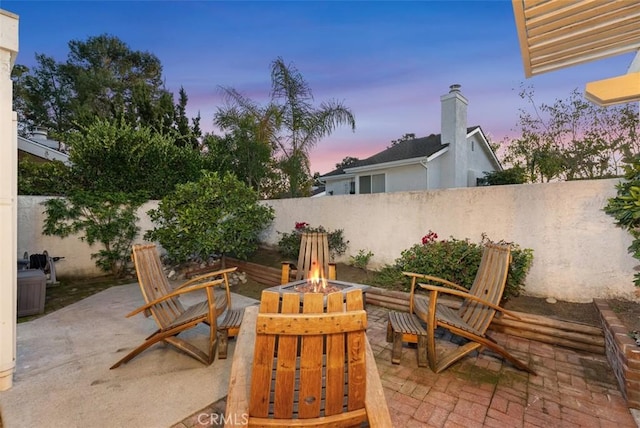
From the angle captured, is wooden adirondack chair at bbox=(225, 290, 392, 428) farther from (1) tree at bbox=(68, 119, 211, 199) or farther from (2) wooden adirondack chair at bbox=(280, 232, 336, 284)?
(1) tree at bbox=(68, 119, 211, 199)

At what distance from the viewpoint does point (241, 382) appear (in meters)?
1.59

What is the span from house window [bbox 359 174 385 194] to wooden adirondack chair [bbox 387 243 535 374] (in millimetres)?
9767

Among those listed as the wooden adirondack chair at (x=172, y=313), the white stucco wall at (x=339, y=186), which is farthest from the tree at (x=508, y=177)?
the wooden adirondack chair at (x=172, y=313)

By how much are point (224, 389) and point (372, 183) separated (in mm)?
11477

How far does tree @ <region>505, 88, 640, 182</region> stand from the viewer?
10.5 meters

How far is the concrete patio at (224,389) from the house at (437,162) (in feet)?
29.6

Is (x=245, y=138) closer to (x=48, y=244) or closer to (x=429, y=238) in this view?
(x=48, y=244)

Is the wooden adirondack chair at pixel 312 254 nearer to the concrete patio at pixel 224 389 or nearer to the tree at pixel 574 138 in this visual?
the concrete patio at pixel 224 389

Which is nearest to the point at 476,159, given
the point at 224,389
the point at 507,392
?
the point at 507,392

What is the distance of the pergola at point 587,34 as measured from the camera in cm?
216

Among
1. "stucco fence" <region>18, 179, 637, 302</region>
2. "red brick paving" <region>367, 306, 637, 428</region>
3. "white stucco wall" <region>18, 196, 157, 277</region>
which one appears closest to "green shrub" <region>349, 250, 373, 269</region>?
"stucco fence" <region>18, 179, 637, 302</region>

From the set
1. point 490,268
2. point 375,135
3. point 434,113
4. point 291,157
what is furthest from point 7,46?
point 434,113

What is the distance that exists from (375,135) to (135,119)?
10.8 m

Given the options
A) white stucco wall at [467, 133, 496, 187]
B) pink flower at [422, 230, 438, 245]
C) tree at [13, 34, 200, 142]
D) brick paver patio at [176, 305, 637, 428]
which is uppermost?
tree at [13, 34, 200, 142]
